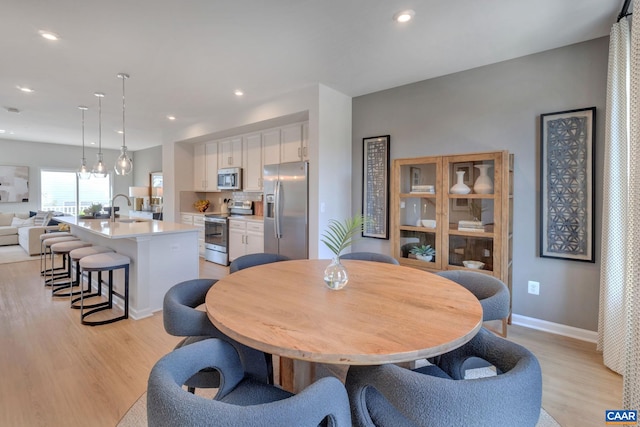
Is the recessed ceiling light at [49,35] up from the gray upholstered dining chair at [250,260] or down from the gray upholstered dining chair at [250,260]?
up

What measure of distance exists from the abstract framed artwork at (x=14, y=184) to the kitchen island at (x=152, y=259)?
636cm

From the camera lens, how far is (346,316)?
1222 millimetres

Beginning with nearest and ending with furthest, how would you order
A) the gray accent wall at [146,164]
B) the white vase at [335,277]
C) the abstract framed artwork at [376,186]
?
the white vase at [335,277]
the abstract framed artwork at [376,186]
the gray accent wall at [146,164]

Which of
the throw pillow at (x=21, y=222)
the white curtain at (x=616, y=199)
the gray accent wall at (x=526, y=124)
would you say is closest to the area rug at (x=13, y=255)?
the throw pillow at (x=21, y=222)

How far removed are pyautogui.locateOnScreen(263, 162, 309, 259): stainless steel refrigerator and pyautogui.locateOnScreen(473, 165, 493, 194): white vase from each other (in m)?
2.00

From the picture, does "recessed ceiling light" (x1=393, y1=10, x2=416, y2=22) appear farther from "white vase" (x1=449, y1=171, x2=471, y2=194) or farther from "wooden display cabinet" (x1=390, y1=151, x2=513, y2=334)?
"white vase" (x1=449, y1=171, x2=471, y2=194)

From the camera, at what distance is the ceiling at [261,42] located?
220 cm

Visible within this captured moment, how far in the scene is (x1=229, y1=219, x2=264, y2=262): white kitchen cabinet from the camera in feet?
15.8

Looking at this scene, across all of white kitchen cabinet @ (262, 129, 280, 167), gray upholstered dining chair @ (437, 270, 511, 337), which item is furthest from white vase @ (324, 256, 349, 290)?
white kitchen cabinet @ (262, 129, 280, 167)

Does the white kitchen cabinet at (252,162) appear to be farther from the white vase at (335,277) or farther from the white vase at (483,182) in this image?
the white vase at (335,277)

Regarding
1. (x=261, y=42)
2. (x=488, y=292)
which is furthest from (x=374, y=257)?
Answer: (x=261, y=42)

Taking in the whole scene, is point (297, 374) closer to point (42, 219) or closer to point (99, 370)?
point (99, 370)

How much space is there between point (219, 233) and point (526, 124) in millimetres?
4757

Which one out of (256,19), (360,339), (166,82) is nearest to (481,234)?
(360,339)
